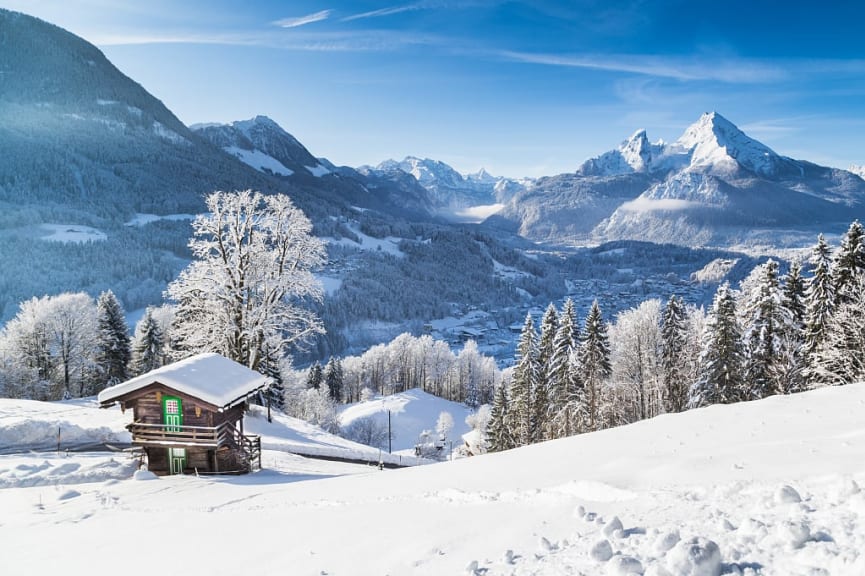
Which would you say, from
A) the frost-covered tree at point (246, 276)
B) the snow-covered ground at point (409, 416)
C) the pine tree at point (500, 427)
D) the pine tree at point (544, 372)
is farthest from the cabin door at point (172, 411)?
the snow-covered ground at point (409, 416)

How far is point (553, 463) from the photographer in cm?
1104

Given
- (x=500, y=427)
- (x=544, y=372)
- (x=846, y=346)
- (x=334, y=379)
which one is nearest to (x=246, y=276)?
(x=544, y=372)

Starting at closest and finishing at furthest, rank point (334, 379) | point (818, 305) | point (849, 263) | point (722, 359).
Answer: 1. point (849, 263)
2. point (818, 305)
3. point (722, 359)
4. point (334, 379)

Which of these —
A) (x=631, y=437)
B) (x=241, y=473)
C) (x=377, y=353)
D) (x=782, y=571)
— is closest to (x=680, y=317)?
(x=631, y=437)

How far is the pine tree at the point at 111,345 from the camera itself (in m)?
48.0

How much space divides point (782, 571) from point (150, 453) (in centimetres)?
2254

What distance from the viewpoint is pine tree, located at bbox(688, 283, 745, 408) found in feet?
103

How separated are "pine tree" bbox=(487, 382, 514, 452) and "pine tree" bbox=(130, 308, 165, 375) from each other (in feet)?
117

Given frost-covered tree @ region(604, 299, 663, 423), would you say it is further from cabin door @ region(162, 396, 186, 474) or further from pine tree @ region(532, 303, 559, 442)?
cabin door @ region(162, 396, 186, 474)

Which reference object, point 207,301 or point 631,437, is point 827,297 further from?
point 207,301

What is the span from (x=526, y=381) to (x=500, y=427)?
7669mm

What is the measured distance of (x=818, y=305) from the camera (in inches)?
1127

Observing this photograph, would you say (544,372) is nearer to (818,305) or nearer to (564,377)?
(564,377)

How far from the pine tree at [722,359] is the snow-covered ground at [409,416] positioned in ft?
138
